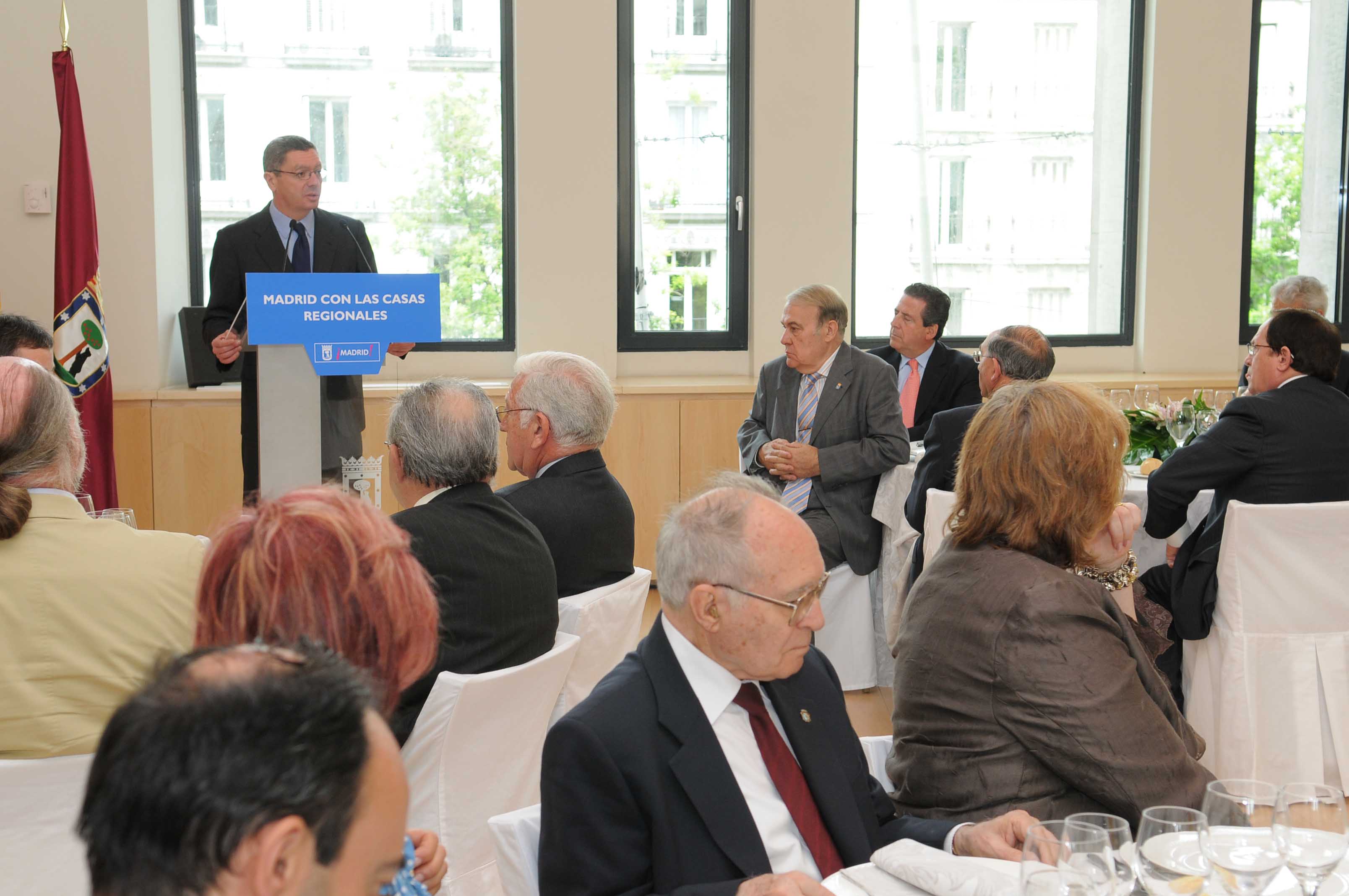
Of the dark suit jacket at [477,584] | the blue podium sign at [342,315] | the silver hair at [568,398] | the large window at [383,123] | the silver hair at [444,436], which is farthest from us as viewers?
the large window at [383,123]

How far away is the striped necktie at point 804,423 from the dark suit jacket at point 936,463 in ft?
1.95

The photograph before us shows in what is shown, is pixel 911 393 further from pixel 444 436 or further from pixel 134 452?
pixel 134 452

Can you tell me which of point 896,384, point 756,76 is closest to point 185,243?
point 756,76

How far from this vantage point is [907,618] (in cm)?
212

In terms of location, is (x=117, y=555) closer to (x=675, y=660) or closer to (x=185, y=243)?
(x=675, y=660)

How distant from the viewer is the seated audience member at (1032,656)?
1.92 m

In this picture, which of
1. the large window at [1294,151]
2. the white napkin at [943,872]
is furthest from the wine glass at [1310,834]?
the large window at [1294,151]

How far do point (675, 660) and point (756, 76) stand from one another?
5.34 m

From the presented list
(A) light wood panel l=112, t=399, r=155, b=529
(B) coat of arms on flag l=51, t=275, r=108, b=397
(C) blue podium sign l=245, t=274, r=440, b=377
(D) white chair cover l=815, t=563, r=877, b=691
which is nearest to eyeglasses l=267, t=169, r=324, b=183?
Result: (C) blue podium sign l=245, t=274, r=440, b=377

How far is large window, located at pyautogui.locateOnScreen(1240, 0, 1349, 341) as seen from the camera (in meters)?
7.28

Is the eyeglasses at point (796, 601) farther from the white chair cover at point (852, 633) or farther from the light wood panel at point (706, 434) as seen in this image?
the light wood panel at point (706, 434)

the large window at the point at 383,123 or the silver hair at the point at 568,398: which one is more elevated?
the large window at the point at 383,123

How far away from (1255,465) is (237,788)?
353cm

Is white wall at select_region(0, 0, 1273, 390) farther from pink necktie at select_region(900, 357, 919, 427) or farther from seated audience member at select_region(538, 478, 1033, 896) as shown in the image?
seated audience member at select_region(538, 478, 1033, 896)
